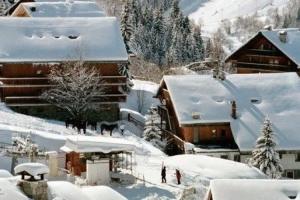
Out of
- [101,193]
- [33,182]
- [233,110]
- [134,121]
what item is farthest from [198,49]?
[33,182]

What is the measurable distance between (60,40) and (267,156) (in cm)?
2111

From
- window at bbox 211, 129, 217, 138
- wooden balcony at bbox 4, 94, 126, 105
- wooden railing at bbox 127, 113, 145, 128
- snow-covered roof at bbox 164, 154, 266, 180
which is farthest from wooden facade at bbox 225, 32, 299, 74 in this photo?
snow-covered roof at bbox 164, 154, 266, 180

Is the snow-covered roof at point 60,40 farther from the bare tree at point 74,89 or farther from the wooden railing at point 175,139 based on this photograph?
the wooden railing at point 175,139

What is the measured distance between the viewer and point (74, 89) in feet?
216

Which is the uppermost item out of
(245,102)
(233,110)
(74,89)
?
(74,89)

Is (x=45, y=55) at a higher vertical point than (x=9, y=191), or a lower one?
higher

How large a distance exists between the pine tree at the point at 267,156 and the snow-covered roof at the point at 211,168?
568 cm

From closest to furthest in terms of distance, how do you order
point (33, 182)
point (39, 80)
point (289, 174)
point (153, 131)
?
point (33, 182)
point (289, 174)
point (153, 131)
point (39, 80)

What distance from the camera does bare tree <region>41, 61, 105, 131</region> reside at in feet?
216

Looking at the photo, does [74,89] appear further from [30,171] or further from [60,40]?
[30,171]

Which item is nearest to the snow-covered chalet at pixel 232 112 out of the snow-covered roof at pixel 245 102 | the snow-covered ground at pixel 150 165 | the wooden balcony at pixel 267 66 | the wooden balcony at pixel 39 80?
the snow-covered roof at pixel 245 102

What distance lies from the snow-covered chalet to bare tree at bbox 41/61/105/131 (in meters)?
6.48

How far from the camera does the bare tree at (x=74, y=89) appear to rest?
216ft

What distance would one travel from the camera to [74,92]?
66.0m
